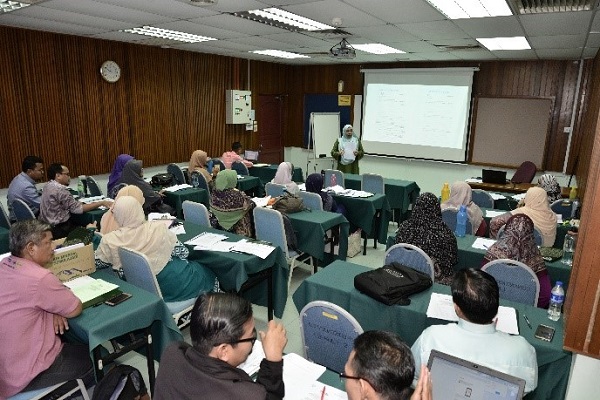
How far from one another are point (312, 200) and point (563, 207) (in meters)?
3.28

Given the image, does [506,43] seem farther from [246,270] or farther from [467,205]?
[246,270]

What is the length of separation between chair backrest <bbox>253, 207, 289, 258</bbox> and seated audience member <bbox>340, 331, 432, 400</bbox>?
8.39 feet

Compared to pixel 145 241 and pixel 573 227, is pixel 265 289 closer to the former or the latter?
pixel 145 241

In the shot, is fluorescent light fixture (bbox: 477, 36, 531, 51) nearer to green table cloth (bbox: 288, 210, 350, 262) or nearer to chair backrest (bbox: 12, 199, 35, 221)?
green table cloth (bbox: 288, 210, 350, 262)

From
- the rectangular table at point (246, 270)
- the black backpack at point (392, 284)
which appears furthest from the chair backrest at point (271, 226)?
the black backpack at point (392, 284)

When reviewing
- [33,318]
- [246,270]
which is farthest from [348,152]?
[33,318]

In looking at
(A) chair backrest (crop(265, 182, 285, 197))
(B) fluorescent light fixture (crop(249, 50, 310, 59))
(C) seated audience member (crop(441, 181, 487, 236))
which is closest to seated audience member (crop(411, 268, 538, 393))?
(C) seated audience member (crop(441, 181, 487, 236))

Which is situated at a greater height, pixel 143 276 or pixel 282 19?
pixel 282 19

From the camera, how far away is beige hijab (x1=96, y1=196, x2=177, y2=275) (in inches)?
112

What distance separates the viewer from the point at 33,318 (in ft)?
6.69

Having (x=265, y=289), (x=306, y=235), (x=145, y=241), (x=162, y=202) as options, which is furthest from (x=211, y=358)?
(x=162, y=202)

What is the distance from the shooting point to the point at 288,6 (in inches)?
159

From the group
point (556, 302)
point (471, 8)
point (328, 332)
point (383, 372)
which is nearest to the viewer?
point (383, 372)

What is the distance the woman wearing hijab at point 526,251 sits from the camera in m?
2.84
